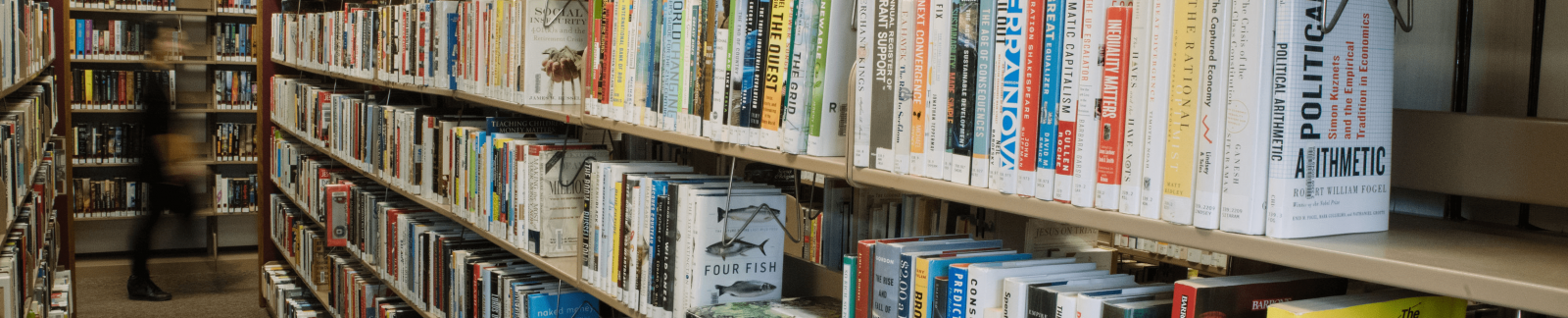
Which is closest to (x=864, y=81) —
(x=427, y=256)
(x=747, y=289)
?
(x=747, y=289)

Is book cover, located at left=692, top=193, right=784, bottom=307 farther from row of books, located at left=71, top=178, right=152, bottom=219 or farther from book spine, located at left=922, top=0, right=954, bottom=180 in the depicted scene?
row of books, located at left=71, top=178, right=152, bottom=219

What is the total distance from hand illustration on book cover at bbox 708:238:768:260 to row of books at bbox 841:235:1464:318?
0.34 meters

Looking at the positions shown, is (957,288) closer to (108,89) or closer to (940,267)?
(940,267)

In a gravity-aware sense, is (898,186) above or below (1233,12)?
below

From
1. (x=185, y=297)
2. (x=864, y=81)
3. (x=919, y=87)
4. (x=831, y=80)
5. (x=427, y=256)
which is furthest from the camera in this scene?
(x=185, y=297)

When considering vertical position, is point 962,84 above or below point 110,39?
below

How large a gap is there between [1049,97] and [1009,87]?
5cm

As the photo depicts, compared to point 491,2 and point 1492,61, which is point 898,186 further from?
point 491,2

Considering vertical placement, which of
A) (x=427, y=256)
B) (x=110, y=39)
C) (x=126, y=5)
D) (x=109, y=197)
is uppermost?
(x=126, y=5)

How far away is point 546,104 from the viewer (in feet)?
7.43

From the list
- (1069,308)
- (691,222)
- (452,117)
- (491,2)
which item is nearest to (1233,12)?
(1069,308)

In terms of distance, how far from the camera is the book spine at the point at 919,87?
1.13 metres

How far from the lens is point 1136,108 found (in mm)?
914

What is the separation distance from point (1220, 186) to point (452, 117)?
2.28 metres
